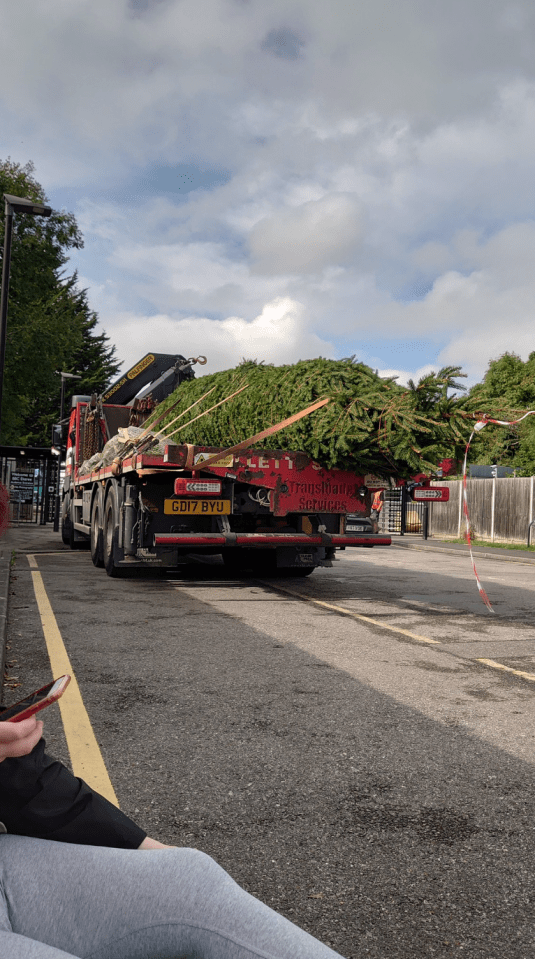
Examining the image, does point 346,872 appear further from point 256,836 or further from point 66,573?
point 66,573

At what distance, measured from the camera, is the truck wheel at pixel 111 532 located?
10672 millimetres

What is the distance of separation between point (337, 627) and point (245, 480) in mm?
2412

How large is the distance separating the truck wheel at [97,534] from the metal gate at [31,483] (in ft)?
46.4

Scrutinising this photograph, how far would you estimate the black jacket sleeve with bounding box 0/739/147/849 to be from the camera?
166 centimetres

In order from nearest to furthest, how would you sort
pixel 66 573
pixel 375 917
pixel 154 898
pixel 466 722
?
1. pixel 154 898
2. pixel 375 917
3. pixel 466 722
4. pixel 66 573

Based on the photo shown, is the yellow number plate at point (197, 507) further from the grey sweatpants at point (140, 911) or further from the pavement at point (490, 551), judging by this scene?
the pavement at point (490, 551)

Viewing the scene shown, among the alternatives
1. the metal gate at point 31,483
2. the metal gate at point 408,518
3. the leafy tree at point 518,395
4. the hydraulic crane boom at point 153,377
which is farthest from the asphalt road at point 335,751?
the leafy tree at point 518,395

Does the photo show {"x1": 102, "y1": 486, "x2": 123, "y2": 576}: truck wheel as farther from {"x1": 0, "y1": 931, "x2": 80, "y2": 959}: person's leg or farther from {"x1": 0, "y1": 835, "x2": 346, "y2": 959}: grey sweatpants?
{"x1": 0, "y1": 931, "x2": 80, "y2": 959}: person's leg

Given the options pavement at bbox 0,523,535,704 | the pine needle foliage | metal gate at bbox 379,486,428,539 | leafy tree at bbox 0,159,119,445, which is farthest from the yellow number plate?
metal gate at bbox 379,486,428,539

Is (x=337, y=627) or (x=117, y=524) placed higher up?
(x=117, y=524)

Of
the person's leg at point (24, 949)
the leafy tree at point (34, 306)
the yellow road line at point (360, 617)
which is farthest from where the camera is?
the leafy tree at point (34, 306)

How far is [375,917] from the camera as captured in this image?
241 cm

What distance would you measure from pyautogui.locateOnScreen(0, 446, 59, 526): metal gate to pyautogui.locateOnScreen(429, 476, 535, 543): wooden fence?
1324 cm

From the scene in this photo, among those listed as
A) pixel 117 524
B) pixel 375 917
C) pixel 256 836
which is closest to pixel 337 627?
pixel 117 524
